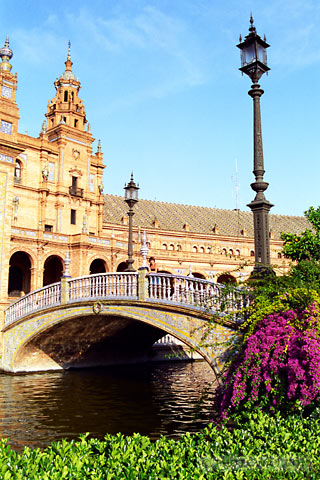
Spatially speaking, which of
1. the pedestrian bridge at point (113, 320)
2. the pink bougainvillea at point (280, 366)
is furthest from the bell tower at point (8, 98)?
the pink bougainvillea at point (280, 366)

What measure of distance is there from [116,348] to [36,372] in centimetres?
535

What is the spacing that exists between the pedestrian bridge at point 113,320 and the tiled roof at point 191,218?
106ft

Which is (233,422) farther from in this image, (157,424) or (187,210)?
(187,210)

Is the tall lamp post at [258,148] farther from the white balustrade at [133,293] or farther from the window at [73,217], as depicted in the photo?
the window at [73,217]

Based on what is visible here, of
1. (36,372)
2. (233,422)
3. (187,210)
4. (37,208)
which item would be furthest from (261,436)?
(187,210)

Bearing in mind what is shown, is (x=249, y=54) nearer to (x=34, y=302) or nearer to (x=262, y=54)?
(x=262, y=54)

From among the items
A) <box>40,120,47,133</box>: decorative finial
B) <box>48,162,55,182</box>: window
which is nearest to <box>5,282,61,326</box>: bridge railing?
<box>48,162,55,182</box>: window

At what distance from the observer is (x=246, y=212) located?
81.8 m

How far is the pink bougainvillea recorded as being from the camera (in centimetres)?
752

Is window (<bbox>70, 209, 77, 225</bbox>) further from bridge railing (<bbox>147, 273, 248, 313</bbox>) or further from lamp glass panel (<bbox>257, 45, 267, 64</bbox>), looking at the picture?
lamp glass panel (<bbox>257, 45, 267, 64</bbox>)

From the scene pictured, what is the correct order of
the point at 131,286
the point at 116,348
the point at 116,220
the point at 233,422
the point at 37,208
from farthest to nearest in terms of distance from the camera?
the point at 116,220 < the point at 37,208 < the point at 116,348 < the point at 131,286 < the point at 233,422

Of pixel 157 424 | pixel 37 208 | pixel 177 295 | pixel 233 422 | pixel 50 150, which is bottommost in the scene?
pixel 157 424

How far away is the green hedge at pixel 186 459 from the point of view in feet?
17.1

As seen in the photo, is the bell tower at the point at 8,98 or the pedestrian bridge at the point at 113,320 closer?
the pedestrian bridge at the point at 113,320
